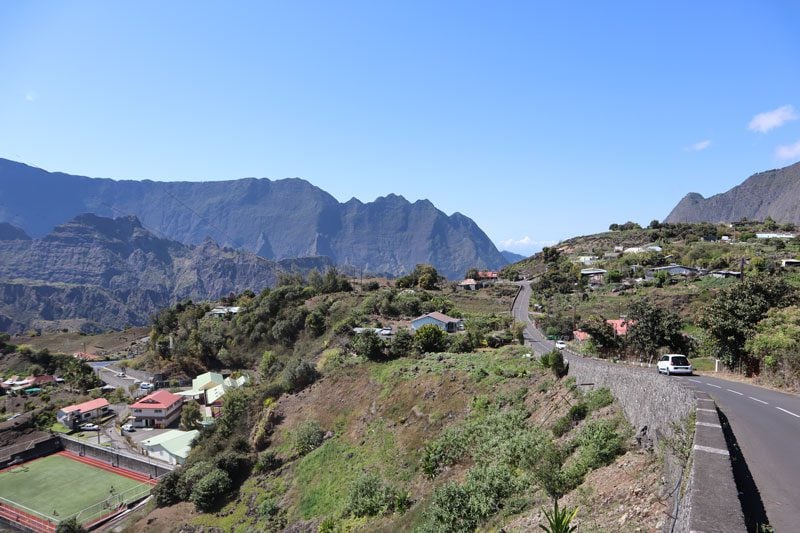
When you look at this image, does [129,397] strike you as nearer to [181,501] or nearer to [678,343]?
[181,501]

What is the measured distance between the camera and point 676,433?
30.0ft

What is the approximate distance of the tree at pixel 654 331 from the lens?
91.6 ft

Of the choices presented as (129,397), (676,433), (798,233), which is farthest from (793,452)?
(798,233)

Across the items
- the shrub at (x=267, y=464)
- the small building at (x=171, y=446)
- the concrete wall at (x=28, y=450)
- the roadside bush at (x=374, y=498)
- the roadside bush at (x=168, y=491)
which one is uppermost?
the roadside bush at (x=374, y=498)

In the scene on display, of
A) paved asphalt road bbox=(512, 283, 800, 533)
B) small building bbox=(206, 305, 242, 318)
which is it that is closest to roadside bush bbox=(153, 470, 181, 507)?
paved asphalt road bbox=(512, 283, 800, 533)

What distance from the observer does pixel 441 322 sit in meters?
53.7

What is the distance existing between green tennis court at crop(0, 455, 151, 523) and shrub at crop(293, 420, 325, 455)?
17.9 metres

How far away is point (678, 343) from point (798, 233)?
108 metres

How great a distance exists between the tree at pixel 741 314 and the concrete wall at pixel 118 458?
137 ft

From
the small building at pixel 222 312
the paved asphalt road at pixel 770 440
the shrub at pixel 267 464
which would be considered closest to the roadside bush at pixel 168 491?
the shrub at pixel 267 464

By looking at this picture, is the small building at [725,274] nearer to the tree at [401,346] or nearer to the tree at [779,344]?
the tree at [401,346]

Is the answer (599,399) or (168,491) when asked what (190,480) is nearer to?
(168,491)

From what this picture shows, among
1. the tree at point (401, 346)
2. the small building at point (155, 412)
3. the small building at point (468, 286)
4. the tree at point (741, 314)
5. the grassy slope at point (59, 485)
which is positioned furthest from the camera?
the small building at point (468, 286)

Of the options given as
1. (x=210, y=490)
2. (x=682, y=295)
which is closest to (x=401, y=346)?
(x=210, y=490)
